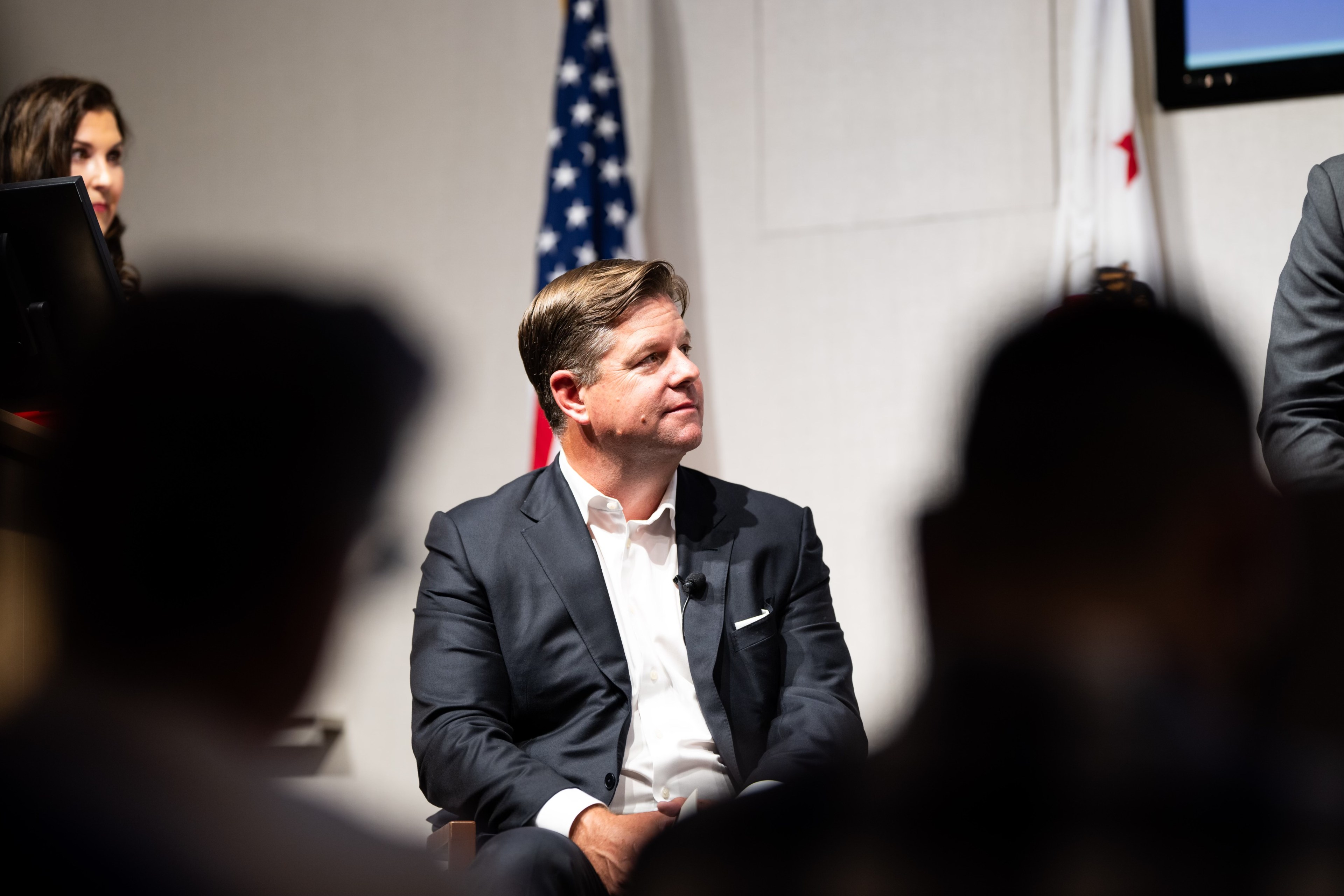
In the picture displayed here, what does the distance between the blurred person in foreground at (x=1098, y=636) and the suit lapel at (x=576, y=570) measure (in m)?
1.54

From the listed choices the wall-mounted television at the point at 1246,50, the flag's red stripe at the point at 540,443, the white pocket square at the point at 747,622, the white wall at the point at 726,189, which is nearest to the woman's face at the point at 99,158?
the white wall at the point at 726,189

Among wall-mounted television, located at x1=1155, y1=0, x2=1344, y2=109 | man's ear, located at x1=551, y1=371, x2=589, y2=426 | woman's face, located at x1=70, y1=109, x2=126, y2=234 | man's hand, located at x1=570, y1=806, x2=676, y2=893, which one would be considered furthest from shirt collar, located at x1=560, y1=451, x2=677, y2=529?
wall-mounted television, located at x1=1155, y1=0, x2=1344, y2=109

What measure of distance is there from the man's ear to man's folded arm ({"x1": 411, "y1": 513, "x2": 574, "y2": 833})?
322 millimetres

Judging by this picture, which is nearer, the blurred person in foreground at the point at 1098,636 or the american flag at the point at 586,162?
the blurred person in foreground at the point at 1098,636

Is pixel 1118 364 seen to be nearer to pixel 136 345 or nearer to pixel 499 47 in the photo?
pixel 136 345

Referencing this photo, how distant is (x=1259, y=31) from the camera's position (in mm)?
3705

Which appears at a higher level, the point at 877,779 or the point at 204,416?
the point at 204,416

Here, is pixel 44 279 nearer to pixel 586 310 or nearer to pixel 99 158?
pixel 586 310

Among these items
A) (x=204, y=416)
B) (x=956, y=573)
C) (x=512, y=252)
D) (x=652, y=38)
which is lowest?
(x=956, y=573)

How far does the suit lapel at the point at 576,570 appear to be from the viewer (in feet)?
7.43

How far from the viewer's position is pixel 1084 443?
0.71 metres

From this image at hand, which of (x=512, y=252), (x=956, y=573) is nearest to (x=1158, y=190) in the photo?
(x=512, y=252)

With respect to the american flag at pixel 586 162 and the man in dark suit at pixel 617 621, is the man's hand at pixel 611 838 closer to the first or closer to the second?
the man in dark suit at pixel 617 621

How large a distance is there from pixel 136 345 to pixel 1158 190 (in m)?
3.65
